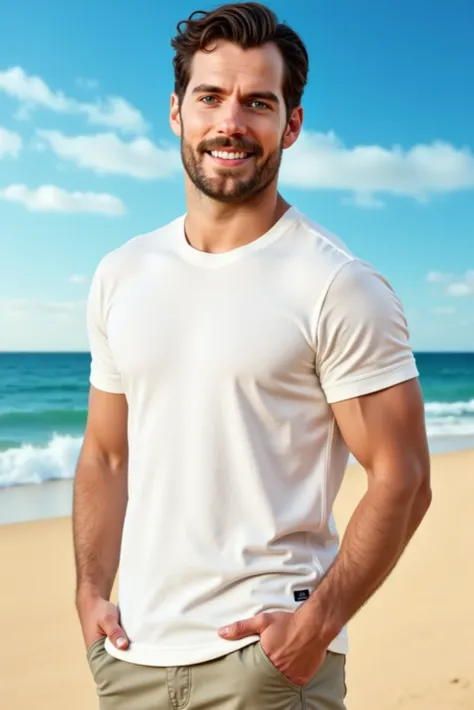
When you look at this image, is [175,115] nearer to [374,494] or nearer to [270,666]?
[374,494]

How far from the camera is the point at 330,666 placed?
1984 mm

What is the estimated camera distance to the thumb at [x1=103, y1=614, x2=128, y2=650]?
6.66ft

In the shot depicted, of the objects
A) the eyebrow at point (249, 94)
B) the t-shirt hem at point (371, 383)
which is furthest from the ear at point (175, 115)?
the t-shirt hem at point (371, 383)

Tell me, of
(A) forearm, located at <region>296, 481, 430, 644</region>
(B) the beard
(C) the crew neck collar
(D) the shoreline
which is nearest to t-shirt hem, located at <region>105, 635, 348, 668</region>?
(A) forearm, located at <region>296, 481, 430, 644</region>

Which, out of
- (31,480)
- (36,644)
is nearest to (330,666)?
(36,644)

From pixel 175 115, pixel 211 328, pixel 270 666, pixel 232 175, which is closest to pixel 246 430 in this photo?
pixel 211 328

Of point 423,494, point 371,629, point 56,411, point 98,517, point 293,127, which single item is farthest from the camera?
point 56,411

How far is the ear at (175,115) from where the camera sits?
228 centimetres

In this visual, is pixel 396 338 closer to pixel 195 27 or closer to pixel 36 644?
pixel 195 27

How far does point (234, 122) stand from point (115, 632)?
1.13 meters

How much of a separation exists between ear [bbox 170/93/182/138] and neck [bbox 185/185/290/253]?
0.66 ft

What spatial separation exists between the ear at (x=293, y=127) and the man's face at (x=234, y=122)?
7cm

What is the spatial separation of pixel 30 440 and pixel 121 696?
65.3 ft

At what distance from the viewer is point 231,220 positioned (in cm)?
212
